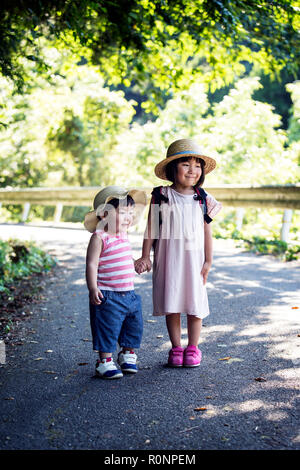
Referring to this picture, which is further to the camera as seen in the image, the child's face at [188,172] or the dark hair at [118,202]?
the child's face at [188,172]

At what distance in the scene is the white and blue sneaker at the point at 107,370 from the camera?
374 cm

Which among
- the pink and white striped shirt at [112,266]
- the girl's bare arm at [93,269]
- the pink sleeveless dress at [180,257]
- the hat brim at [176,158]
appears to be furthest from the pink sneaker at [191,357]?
the hat brim at [176,158]

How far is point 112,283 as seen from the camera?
3836 mm

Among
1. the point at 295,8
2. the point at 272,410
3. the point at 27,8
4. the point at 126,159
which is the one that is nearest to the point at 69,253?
the point at 27,8

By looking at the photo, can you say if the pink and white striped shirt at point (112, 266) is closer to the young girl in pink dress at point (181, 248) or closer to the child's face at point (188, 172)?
the young girl in pink dress at point (181, 248)

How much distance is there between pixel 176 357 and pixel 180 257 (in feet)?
2.43

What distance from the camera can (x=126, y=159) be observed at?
Result: 2180cm

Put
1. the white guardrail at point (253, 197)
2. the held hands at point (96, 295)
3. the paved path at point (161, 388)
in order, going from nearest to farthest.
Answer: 1. the paved path at point (161, 388)
2. the held hands at point (96, 295)
3. the white guardrail at point (253, 197)

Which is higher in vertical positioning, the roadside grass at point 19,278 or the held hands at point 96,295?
the held hands at point 96,295

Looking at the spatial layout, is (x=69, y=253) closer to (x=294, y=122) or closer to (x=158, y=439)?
(x=158, y=439)

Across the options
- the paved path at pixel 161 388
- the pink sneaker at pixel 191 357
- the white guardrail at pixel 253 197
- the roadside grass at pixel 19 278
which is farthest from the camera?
the white guardrail at pixel 253 197

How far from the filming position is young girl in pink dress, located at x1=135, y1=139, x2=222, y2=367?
3969 millimetres

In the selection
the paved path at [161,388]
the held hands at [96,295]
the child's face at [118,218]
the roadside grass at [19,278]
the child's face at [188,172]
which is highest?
the child's face at [188,172]

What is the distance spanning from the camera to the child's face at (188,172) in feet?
13.2
